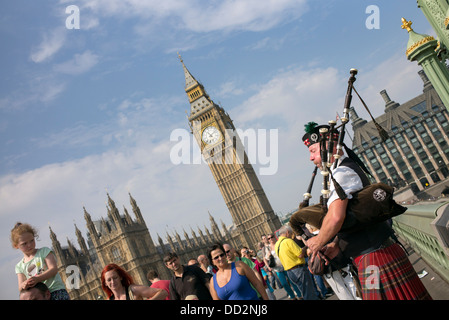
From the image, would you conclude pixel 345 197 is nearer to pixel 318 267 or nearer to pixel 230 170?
pixel 318 267

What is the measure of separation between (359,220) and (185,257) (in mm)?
64081

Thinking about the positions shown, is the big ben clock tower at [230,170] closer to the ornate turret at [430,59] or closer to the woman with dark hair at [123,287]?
the ornate turret at [430,59]

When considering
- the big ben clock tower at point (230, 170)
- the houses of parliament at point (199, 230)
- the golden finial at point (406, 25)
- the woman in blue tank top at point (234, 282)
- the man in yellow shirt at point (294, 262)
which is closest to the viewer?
the woman in blue tank top at point (234, 282)

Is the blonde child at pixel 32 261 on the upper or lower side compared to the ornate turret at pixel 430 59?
lower

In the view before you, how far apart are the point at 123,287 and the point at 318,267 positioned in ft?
7.22

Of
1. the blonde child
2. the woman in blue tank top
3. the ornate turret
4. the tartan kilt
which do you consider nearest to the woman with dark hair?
the blonde child

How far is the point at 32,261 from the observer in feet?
14.4

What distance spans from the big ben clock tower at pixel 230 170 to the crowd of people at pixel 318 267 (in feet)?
218

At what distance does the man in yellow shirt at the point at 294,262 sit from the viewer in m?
7.72

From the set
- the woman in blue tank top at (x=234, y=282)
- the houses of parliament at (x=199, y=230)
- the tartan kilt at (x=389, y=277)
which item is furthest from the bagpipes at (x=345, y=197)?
the houses of parliament at (x=199, y=230)

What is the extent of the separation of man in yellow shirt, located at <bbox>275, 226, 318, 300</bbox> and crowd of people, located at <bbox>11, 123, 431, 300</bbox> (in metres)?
2.21

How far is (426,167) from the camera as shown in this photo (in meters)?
74.9

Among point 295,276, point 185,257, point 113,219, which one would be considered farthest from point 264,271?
point 185,257
